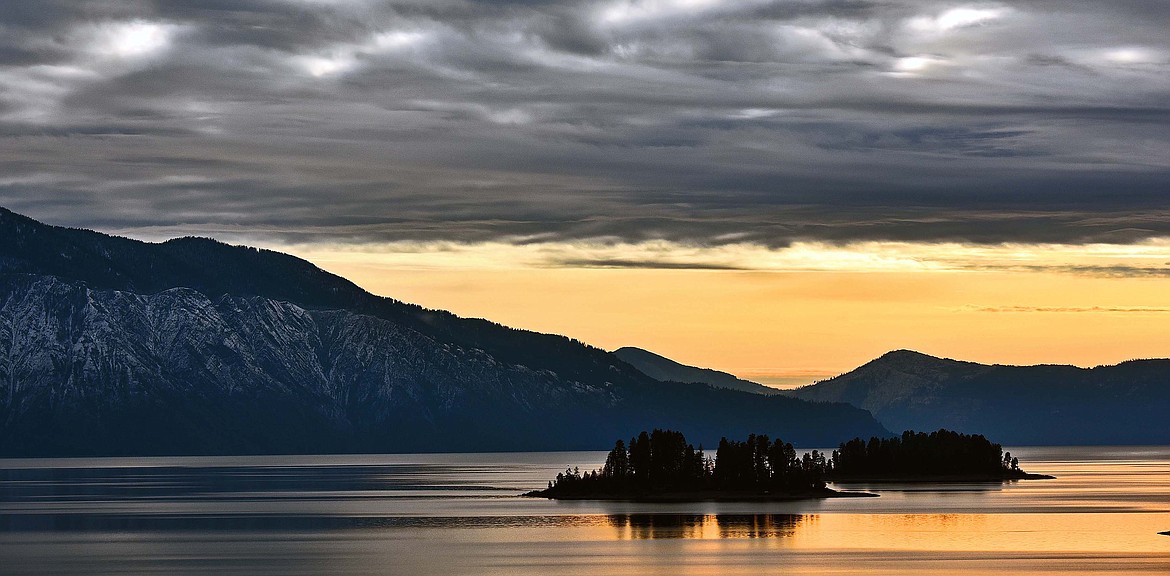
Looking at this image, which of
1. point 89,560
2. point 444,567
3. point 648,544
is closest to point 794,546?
point 648,544

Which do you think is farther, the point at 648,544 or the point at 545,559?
the point at 648,544

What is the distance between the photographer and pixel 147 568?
154 meters

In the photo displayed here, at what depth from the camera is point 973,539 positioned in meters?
181

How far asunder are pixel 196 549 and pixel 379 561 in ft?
88.5

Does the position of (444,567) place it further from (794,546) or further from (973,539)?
(973,539)

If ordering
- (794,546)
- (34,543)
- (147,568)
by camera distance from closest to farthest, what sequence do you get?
(147,568) < (794,546) < (34,543)

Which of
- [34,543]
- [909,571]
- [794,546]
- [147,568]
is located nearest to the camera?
[909,571]

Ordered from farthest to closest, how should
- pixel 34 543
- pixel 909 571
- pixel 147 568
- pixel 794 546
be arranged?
pixel 34 543 < pixel 794 546 < pixel 147 568 < pixel 909 571

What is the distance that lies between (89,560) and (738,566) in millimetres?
60045

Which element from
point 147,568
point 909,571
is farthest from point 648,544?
point 147,568

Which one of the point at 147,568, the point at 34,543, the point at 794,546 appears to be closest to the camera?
the point at 147,568

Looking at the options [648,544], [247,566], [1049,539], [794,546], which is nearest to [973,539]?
[1049,539]

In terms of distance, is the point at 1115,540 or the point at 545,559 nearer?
the point at 545,559

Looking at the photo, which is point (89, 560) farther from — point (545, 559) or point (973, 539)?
point (973, 539)
